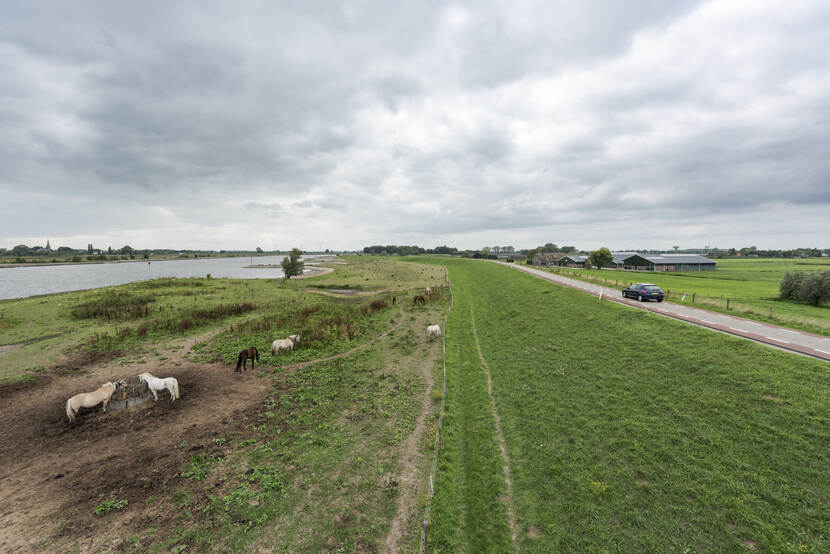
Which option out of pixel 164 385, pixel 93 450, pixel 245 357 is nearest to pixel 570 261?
pixel 245 357

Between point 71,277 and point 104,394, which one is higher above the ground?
point 71,277

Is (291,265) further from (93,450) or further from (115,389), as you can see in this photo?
(93,450)

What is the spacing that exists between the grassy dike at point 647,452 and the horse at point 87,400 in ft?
55.1

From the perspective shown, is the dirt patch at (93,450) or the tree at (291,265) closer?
the dirt patch at (93,450)

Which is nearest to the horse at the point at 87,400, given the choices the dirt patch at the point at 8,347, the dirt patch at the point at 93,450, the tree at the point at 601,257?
the dirt patch at the point at 93,450

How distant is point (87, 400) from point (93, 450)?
3813mm

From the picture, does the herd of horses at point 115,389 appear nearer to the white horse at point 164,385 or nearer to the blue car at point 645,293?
the white horse at point 164,385

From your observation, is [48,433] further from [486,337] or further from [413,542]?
[486,337]

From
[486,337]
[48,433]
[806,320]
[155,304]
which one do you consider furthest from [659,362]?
[155,304]

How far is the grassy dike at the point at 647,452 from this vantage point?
26.7ft

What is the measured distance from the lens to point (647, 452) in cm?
1084

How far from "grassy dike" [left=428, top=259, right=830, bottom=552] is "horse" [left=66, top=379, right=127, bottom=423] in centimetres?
1681

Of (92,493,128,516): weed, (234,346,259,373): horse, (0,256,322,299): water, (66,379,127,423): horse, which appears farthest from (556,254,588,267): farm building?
(92,493,128,516): weed

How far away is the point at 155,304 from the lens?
4209 centimetres
